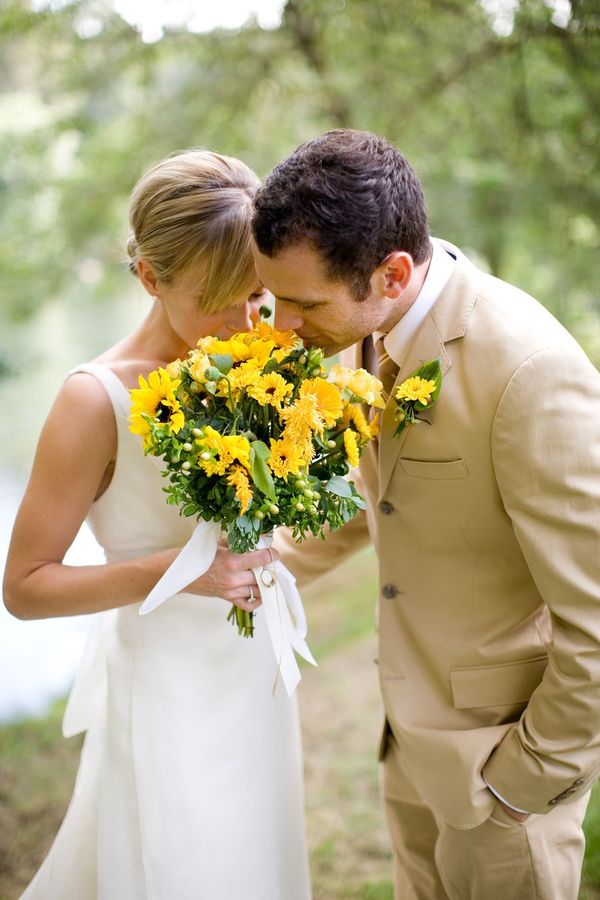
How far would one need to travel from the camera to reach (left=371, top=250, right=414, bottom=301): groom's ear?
6.14ft

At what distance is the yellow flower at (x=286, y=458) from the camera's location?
1657 mm

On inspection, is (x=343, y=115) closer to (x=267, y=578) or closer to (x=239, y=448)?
(x=267, y=578)

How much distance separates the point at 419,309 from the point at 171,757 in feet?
4.55

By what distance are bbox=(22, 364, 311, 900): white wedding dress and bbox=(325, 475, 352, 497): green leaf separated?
1.98 ft

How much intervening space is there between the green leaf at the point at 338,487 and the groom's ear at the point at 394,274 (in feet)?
1.49

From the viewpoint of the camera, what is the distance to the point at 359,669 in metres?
5.06

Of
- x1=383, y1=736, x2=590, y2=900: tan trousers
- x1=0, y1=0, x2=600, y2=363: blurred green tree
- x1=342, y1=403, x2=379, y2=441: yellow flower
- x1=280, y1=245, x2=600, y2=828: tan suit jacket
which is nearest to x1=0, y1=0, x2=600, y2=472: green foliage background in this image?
x1=0, y1=0, x2=600, y2=363: blurred green tree

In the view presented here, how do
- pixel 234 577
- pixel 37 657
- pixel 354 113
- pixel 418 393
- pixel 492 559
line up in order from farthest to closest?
pixel 37 657 < pixel 354 113 < pixel 492 559 < pixel 234 577 < pixel 418 393

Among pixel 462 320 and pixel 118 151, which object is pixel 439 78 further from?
pixel 462 320

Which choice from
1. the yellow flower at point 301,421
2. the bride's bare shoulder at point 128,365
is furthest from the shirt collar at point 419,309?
the bride's bare shoulder at point 128,365

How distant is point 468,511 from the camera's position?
1.98m

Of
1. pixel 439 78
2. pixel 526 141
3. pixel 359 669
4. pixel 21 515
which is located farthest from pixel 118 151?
pixel 359 669

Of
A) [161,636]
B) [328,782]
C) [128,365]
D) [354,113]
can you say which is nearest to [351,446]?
[128,365]

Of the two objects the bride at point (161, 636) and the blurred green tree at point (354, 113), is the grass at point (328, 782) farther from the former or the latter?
the blurred green tree at point (354, 113)
